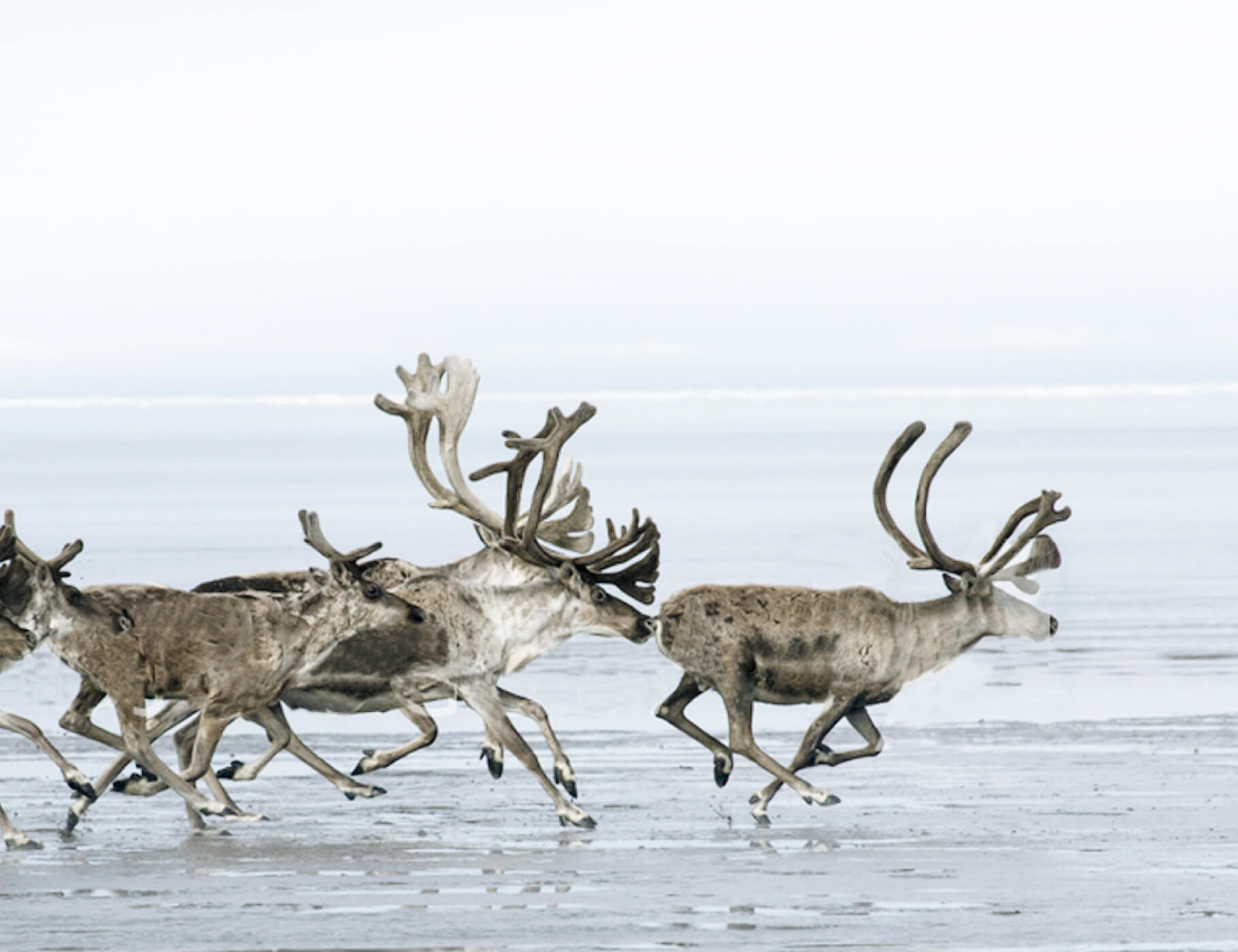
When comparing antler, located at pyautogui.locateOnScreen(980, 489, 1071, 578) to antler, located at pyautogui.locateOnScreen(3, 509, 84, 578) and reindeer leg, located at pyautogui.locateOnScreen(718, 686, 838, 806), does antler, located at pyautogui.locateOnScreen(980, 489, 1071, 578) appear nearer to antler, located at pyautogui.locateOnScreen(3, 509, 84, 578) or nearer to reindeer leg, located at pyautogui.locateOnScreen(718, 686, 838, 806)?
reindeer leg, located at pyautogui.locateOnScreen(718, 686, 838, 806)

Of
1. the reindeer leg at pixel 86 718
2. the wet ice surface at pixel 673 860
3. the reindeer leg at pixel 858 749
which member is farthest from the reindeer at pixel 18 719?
the reindeer leg at pixel 858 749

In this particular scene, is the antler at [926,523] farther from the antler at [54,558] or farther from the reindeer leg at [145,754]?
the antler at [54,558]

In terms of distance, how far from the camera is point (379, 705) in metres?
13.5

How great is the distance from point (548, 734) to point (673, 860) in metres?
2.31

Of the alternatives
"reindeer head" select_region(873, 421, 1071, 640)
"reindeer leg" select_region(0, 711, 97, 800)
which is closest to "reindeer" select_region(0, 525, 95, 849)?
"reindeer leg" select_region(0, 711, 97, 800)

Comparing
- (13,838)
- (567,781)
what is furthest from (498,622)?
(13,838)

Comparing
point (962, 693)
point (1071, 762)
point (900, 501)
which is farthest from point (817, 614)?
point (900, 501)

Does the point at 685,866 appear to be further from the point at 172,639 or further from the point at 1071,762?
the point at 1071,762

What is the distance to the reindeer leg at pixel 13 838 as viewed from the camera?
37.1 ft

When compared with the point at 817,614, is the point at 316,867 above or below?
below

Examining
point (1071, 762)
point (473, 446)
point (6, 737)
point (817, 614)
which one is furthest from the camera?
point (473, 446)

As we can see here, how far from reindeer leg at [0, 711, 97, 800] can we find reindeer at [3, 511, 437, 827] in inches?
7.8

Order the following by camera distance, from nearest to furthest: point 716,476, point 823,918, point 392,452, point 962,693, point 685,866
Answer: point 823,918, point 685,866, point 962,693, point 716,476, point 392,452

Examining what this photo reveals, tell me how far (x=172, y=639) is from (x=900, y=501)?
3181cm
